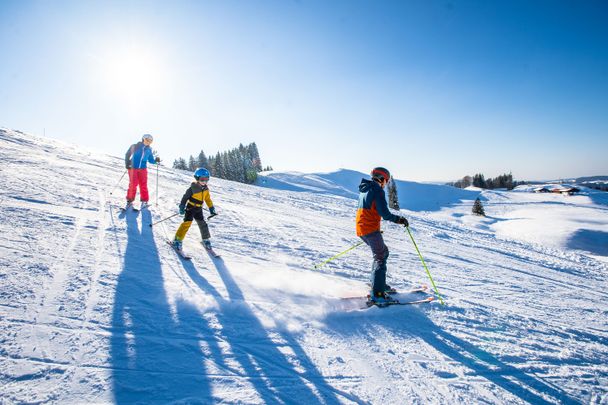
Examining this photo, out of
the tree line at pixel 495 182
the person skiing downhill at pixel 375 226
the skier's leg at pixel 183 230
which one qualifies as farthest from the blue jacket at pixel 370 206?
the tree line at pixel 495 182

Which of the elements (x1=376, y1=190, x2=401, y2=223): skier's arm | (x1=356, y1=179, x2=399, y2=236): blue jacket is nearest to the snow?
(x1=356, y1=179, x2=399, y2=236): blue jacket

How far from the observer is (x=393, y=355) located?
369 cm

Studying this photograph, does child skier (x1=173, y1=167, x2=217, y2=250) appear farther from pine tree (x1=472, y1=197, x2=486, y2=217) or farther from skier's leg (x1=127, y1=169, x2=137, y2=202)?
pine tree (x1=472, y1=197, x2=486, y2=217)

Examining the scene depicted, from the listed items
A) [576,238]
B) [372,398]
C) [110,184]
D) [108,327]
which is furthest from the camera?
[576,238]

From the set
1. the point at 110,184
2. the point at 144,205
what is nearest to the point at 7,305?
the point at 144,205

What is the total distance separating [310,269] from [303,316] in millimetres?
2271

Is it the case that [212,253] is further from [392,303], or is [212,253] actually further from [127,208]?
[127,208]

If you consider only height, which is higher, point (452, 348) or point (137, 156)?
point (137, 156)

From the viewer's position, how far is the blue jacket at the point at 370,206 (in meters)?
4.81

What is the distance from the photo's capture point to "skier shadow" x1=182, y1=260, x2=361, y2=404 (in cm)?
290

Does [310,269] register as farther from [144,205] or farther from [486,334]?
[144,205]

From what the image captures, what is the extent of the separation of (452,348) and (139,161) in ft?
29.6

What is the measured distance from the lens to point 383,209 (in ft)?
15.4

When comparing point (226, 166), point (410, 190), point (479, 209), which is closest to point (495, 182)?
point (410, 190)
